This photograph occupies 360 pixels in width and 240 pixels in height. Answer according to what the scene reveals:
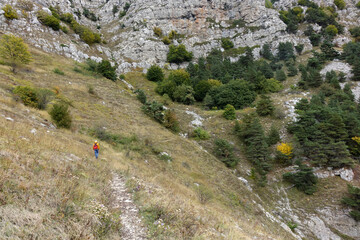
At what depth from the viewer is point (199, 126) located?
28.7 m

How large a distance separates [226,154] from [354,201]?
43.2ft

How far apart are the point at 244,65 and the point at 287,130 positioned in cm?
3324

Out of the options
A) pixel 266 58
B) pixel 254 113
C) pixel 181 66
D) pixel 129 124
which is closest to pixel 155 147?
pixel 129 124

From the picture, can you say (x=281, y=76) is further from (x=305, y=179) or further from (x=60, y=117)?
(x=60, y=117)

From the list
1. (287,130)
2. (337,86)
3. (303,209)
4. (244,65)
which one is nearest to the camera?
(303,209)

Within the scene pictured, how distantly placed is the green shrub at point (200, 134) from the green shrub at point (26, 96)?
1889 cm

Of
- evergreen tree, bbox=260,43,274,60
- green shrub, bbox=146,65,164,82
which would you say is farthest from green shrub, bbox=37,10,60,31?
evergreen tree, bbox=260,43,274,60

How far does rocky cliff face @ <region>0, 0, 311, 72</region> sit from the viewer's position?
174 ft

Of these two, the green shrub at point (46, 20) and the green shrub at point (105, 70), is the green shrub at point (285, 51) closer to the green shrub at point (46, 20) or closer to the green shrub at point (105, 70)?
the green shrub at point (105, 70)

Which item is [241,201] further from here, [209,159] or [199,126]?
[199,126]

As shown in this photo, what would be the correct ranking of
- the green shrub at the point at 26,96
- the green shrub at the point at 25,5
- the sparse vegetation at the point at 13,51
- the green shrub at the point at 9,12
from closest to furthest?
the green shrub at the point at 26,96 < the sparse vegetation at the point at 13,51 < the green shrub at the point at 9,12 < the green shrub at the point at 25,5

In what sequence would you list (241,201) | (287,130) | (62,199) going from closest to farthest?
(62,199), (241,201), (287,130)

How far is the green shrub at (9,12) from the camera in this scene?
34.4 m

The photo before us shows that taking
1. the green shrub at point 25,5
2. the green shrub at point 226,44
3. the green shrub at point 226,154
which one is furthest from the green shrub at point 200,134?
the green shrub at point 226,44
